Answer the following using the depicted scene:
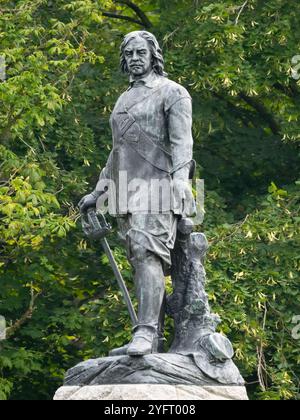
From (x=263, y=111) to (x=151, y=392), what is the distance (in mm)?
10426

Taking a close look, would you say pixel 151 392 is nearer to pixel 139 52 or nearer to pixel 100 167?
pixel 139 52

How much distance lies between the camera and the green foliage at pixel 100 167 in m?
19.2

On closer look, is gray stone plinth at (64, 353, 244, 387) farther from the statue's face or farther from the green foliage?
the green foliage

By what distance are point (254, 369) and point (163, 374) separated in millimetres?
6946

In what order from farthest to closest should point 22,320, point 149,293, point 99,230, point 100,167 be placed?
point 100,167 < point 22,320 < point 99,230 < point 149,293

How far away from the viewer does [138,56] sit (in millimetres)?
13742

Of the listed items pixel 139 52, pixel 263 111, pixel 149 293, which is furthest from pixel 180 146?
pixel 263 111

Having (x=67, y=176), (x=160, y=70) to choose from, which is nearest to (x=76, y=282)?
(x=67, y=176)

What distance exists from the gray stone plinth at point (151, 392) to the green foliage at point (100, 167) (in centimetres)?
547

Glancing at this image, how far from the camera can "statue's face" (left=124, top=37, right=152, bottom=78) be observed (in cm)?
1374

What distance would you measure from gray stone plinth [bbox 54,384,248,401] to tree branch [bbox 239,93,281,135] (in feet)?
32.0

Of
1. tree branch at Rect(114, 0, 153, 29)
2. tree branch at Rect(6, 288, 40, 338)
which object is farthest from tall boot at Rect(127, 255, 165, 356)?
tree branch at Rect(114, 0, 153, 29)

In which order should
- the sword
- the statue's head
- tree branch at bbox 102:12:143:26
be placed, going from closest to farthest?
the statue's head < the sword < tree branch at bbox 102:12:143:26
